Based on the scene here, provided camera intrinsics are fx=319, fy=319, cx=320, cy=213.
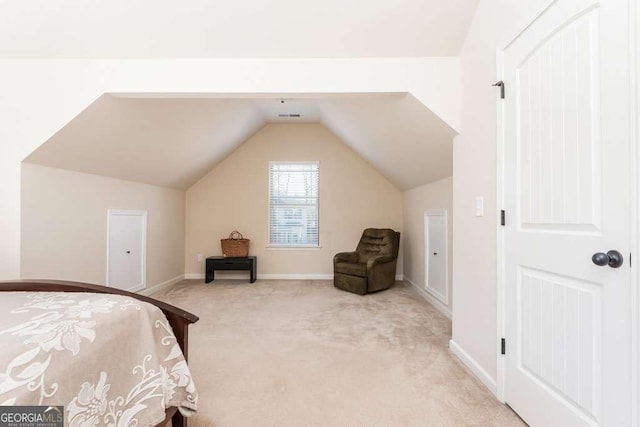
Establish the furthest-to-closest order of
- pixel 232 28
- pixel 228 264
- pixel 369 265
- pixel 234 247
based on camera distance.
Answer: pixel 234 247 < pixel 228 264 < pixel 369 265 < pixel 232 28

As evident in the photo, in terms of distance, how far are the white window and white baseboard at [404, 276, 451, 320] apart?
1944 mm

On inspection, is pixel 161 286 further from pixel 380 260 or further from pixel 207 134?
pixel 380 260

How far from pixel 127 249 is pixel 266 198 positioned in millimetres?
2401

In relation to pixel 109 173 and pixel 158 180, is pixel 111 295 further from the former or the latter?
pixel 158 180

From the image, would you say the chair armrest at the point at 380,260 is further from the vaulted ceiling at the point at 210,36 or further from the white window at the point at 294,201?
the vaulted ceiling at the point at 210,36

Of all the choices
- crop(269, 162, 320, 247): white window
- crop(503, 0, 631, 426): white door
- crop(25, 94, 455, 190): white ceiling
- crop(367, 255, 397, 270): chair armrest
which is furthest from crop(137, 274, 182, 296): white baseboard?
crop(503, 0, 631, 426): white door

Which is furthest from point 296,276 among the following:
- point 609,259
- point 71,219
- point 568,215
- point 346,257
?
point 609,259

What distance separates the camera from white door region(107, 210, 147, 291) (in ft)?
11.9

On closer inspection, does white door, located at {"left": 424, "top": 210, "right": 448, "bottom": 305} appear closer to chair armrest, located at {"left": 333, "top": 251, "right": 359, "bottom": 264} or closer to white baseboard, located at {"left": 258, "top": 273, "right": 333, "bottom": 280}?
chair armrest, located at {"left": 333, "top": 251, "right": 359, "bottom": 264}

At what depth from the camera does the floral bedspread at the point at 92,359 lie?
32.2 inches

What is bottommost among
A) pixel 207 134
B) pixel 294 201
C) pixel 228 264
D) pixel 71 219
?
pixel 228 264

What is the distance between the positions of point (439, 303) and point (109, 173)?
157 inches

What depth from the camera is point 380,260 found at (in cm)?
454

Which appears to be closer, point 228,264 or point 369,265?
point 369,265
